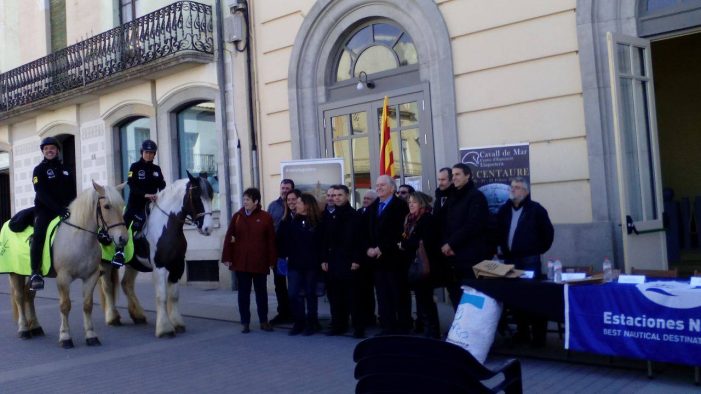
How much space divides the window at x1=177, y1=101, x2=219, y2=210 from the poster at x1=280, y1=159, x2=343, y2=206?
13.4 ft

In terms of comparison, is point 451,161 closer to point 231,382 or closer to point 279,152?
point 279,152

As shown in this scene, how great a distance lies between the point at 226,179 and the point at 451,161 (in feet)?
17.0

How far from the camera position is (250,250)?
8883 millimetres

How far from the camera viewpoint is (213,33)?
14.0 meters

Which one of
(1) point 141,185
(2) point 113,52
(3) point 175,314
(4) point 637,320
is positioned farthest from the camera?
(2) point 113,52

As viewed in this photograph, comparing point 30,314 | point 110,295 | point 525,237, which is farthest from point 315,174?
point 30,314

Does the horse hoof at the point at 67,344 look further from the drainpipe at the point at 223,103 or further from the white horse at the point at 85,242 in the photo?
the drainpipe at the point at 223,103

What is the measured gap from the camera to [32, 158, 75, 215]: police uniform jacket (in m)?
8.69

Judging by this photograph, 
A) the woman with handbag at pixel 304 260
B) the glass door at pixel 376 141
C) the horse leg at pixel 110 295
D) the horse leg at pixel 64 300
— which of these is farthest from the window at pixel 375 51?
the horse leg at pixel 64 300

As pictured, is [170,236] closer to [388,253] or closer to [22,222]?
[22,222]

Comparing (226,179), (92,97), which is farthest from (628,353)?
(92,97)

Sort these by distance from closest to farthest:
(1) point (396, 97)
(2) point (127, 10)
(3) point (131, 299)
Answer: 1. (3) point (131, 299)
2. (1) point (396, 97)
3. (2) point (127, 10)

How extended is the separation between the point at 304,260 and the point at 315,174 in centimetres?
220

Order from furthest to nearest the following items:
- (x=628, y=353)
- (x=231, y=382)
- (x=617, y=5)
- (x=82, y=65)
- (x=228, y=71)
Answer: (x=82, y=65)
(x=228, y=71)
(x=617, y=5)
(x=231, y=382)
(x=628, y=353)
